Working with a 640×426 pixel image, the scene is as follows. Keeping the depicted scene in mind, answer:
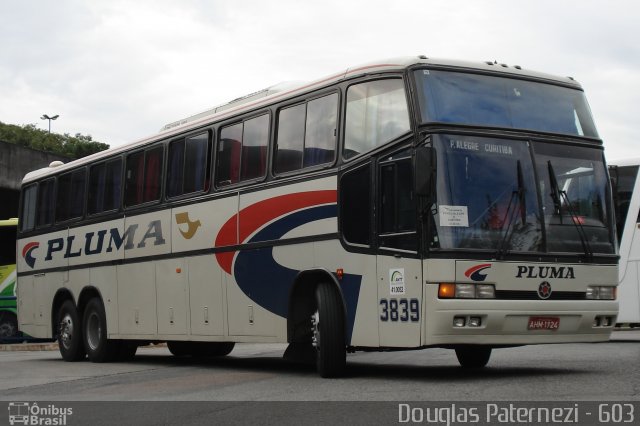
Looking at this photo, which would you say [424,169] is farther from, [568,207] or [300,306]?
[300,306]

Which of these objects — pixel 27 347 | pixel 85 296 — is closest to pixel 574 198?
pixel 85 296

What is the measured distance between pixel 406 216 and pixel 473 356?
10.3 ft

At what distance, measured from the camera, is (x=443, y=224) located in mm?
11578

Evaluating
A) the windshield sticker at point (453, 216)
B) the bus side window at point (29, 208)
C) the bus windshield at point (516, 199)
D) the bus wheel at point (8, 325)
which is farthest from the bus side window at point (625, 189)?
the bus wheel at point (8, 325)

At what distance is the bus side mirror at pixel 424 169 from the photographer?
1138 centimetres

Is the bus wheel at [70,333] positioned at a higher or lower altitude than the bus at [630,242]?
lower

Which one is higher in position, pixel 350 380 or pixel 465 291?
pixel 465 291

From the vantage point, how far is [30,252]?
22.1 m

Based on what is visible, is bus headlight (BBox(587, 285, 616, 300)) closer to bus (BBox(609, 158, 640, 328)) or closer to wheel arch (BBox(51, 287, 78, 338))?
bus (BBox(609, 158, 640, 328))

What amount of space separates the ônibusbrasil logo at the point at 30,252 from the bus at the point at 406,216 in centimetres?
669

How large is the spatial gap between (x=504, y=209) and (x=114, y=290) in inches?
357

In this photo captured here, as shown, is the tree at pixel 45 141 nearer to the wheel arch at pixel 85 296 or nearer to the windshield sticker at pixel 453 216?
the wheel arch at pixel 85 296

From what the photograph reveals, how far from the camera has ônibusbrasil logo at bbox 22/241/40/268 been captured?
2189cm
